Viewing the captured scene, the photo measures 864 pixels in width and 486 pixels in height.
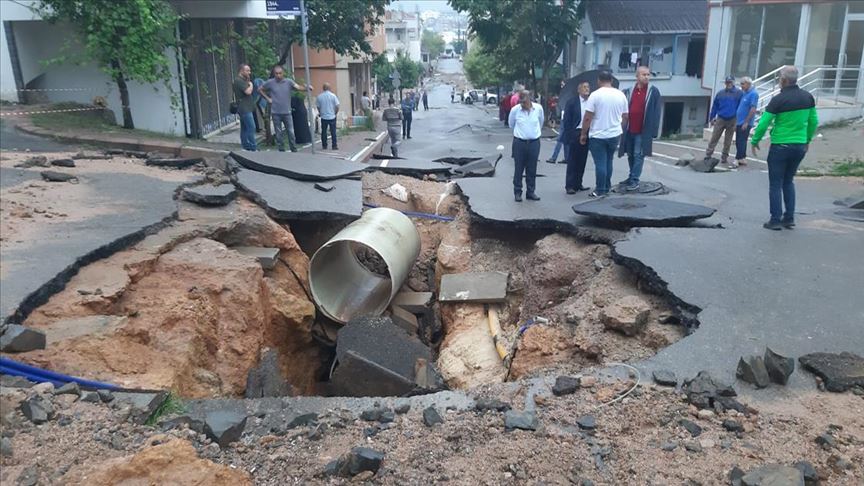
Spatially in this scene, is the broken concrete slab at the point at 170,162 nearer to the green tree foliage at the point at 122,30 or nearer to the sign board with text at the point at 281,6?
the green tree foliage at the point at 122,30

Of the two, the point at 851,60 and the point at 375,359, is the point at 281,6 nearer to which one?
the point at 375,359

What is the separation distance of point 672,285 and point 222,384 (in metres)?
3.96

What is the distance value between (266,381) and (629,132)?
6.21 m

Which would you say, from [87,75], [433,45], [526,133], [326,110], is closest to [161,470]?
[526,133]

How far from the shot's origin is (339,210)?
823 cm

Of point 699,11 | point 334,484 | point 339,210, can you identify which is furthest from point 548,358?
point 699,11

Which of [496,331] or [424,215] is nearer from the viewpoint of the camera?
[496,331]

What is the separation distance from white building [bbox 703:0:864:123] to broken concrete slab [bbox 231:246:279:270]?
52.8ft

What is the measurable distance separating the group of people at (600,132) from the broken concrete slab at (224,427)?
18.9ft

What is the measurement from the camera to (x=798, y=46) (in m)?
20.7

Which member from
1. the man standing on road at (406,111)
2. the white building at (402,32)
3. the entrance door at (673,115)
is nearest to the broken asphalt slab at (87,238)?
the man standing on road at (406,111)

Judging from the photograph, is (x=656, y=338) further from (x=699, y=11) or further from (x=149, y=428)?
(x=699, y=11)

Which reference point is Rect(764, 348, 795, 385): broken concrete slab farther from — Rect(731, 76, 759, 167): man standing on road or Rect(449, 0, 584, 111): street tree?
Rect(449, 0, 584, 111): street tree

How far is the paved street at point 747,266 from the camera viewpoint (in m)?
4.71
